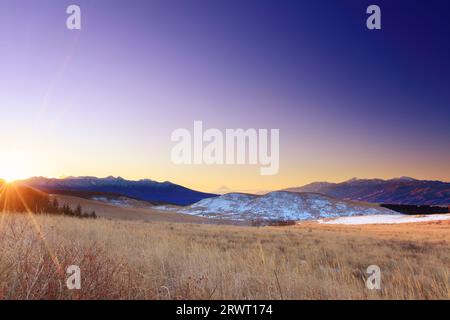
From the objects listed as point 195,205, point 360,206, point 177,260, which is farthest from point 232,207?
point 177,260

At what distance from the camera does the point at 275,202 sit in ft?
384

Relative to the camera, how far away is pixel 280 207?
4370 inches

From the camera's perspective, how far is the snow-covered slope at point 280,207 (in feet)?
340

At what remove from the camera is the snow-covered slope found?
103688 millimetres

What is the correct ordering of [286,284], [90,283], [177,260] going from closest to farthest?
[90,283] < [286,284] < [177,260]

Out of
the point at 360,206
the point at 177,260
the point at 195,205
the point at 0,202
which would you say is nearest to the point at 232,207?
the point at 195,205

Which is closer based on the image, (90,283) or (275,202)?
(90,283)
